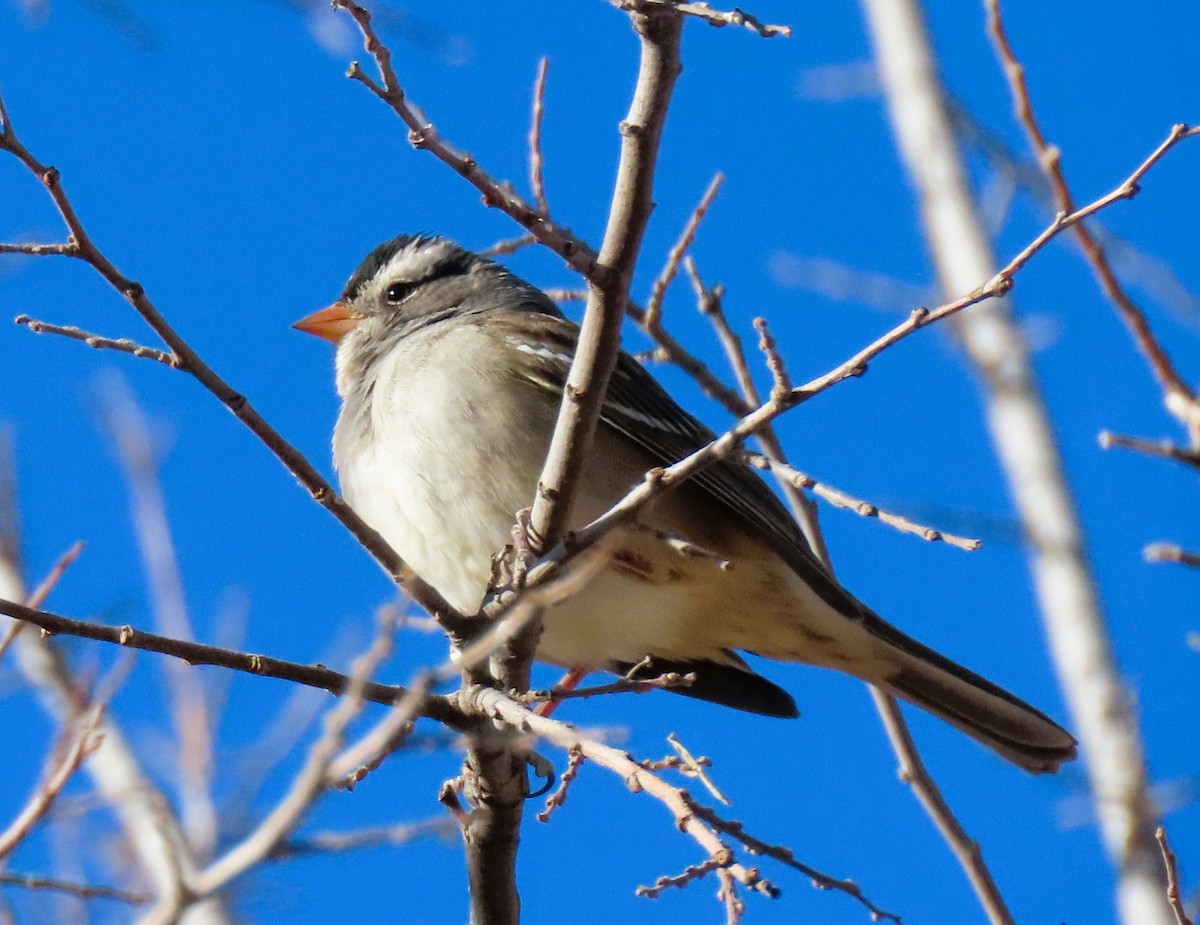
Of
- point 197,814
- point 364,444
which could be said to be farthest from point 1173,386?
point 364,444

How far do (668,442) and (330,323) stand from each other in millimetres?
1650

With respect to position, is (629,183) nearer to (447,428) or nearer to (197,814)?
(197,814)

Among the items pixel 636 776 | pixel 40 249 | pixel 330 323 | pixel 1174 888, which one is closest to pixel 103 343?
pixel 40 249

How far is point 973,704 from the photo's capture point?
4.95m

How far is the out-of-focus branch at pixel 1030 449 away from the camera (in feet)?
11.6

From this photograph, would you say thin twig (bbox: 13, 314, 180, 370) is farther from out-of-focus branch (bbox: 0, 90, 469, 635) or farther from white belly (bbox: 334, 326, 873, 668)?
white belly (bbox: 334, 326, 873, 668)

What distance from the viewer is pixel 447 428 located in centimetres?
457

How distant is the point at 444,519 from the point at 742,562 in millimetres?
947

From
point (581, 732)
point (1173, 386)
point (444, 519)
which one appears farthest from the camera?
point (444, 519)

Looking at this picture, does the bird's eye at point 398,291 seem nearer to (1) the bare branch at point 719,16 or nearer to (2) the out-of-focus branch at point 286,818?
(1) the bare branch at point 719,16

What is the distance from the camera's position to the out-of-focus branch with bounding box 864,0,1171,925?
353cm

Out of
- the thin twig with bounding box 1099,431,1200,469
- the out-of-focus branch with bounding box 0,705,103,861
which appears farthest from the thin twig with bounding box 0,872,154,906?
the thin twig with bounding box 1099,431,1200,469

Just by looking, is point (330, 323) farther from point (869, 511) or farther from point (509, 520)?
point (869, 511)

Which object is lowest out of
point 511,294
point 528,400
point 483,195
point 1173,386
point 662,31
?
point 1173,386
